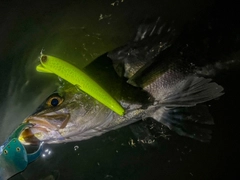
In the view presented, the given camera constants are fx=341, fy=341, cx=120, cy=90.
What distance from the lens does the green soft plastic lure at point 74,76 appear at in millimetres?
1409

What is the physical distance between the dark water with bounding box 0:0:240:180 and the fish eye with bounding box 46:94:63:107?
21.7 inches

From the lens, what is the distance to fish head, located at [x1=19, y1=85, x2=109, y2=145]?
1.65 meters

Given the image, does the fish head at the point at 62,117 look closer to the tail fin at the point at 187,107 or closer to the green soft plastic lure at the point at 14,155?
the green soft plastic lure at the point at 14,155

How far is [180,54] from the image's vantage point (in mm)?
1994

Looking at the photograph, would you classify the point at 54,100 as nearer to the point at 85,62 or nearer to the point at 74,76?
the point at 74,76

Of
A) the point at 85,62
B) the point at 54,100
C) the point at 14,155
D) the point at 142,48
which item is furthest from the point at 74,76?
the point at 85,62

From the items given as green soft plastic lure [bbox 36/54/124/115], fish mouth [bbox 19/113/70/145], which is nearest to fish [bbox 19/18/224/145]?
fish mouth [bbox 19/113/70/145]

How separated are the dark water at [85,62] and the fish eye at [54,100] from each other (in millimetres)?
551

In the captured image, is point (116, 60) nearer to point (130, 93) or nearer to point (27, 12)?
point (130, 93)

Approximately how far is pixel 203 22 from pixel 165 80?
529 mm

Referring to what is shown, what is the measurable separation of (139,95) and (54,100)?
0.47m

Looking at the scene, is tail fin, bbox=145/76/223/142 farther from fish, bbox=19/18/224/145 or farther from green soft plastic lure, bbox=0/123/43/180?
green soft plastic lure, bbox=0/123/43/180

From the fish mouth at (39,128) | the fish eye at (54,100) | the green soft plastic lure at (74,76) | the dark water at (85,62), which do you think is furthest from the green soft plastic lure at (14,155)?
the dark water at (85,62)

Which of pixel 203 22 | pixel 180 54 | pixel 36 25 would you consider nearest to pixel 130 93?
pixel 180 54
